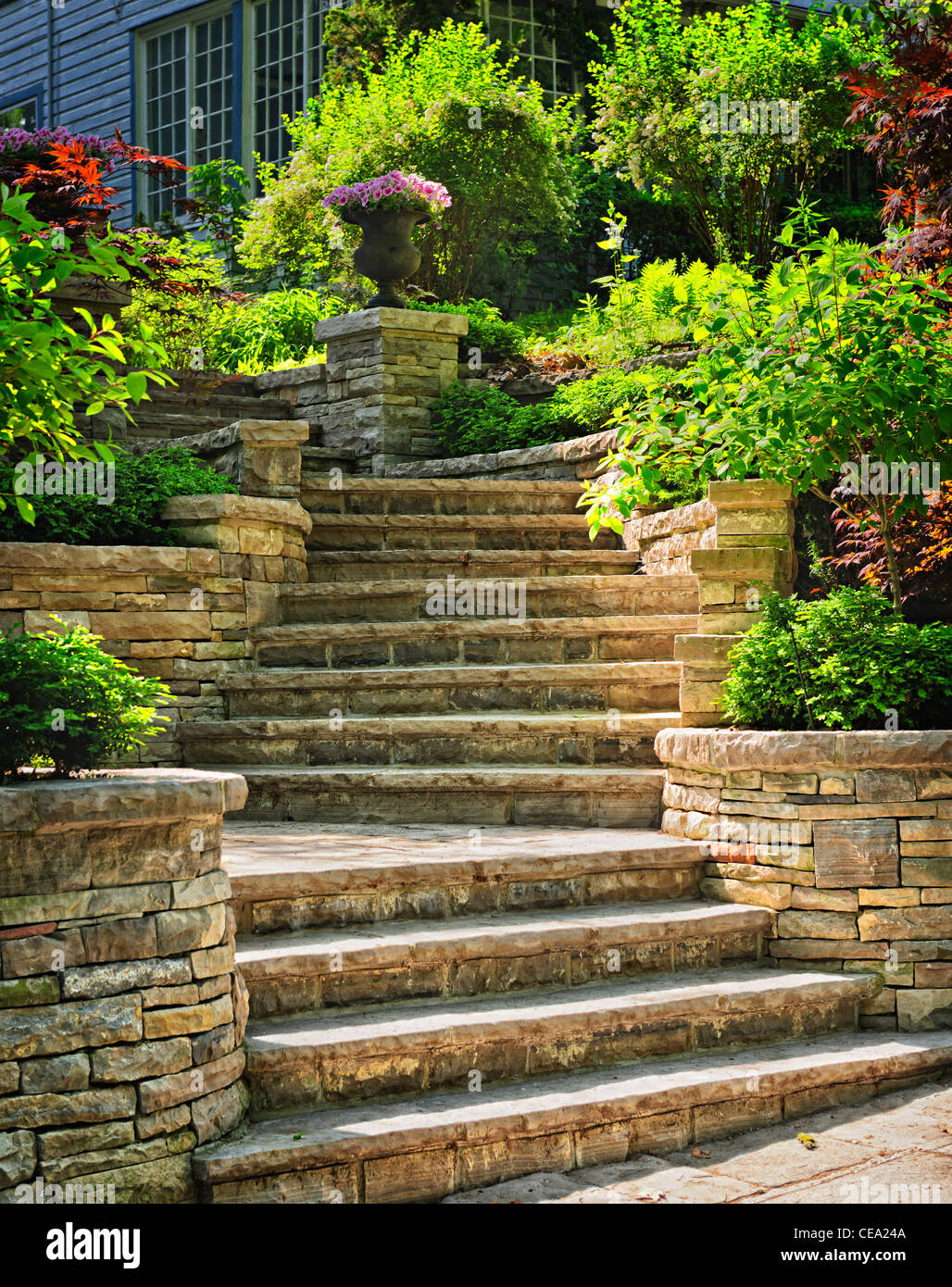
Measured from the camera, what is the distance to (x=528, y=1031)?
140 inches

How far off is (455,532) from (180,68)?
935 centimetres

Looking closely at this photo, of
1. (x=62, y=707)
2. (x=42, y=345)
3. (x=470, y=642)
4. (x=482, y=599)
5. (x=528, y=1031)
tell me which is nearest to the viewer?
(x=42, y=345)

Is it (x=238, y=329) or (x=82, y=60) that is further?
(x=82, y=60)

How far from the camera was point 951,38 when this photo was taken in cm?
499

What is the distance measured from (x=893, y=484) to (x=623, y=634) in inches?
59.4

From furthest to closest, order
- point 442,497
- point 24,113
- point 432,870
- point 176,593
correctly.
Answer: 1. point 24,113
2. point 442,497
3. point 176,593
4. point 432,870

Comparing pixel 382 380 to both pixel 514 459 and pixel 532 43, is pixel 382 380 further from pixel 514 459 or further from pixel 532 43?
pixel 532 43

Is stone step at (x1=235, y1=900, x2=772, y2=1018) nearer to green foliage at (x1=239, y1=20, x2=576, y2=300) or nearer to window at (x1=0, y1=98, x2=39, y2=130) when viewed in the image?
green foliage at (x1=239, y1=20, x2=576, y2=300)

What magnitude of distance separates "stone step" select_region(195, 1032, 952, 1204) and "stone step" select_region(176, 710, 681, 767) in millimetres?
1488

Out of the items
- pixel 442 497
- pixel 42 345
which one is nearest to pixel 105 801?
pixel 42 345

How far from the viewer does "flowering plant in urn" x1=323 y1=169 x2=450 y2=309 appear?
344 inches

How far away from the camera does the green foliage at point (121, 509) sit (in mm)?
5359

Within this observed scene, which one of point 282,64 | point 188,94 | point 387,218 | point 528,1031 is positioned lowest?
point 528,1031

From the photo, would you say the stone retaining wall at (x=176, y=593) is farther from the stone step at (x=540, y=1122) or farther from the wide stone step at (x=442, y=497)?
the stone step at (x=540, y=1122)
